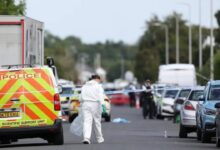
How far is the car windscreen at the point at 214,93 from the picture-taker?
26.2 meters

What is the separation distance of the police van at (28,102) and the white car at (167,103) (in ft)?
78.0

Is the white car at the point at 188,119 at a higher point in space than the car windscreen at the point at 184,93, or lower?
lower

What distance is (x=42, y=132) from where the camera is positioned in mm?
23984

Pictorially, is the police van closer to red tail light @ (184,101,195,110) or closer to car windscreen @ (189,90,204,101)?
red tail light @ (184,101,195,110)

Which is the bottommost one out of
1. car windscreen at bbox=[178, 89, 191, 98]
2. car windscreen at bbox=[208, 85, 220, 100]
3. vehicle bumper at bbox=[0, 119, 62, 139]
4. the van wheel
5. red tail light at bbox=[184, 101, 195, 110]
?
the van wheel

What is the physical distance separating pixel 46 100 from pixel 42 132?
2.47 ft

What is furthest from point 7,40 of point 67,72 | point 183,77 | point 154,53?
point 67,72

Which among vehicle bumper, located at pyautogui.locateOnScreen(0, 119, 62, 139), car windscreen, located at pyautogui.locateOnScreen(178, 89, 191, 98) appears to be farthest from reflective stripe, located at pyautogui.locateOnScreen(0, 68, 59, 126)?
Result: car windscreen, located at pyautogui.locateOnScreen(178, 89, 191, 98)

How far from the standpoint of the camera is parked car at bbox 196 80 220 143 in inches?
1000

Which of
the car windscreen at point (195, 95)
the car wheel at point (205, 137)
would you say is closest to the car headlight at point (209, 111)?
the car wheel at point (205, 137)

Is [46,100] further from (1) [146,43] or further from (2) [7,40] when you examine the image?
(1) [146,43]

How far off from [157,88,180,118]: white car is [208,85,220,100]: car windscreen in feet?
68.1

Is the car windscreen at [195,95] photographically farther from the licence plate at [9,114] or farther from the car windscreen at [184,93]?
the car windscreen at [184,93]

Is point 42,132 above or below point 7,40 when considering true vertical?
below
